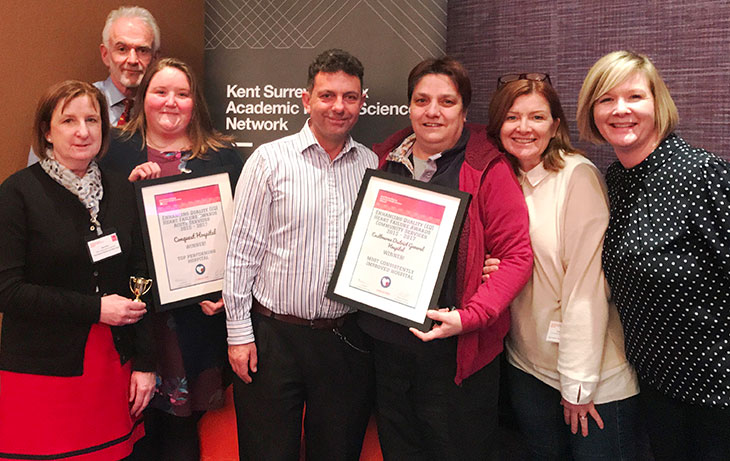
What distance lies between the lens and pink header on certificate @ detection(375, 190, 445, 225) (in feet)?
6.22

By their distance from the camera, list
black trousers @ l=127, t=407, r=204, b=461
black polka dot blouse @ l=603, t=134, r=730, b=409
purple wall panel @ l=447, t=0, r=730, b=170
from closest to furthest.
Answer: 1. black polka dot blouse @ l=603, t=134, r=730, b=409
2. purple wall panel @ l=447, t=0, r=730, b=170
3. black trousers @ l=127, t=407, r=204, b=461

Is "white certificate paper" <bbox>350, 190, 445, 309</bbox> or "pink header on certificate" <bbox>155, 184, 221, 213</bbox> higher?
"pink header on certificate" <bbox>155, 184, 221, 213</bbox>

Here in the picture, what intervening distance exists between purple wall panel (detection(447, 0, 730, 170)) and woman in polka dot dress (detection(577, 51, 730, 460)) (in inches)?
27.5

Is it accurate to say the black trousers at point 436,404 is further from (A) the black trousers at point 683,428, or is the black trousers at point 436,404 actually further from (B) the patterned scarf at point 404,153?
(B) the patterned scarf at point 404,153

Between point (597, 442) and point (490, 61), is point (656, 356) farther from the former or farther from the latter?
point (490, 61)

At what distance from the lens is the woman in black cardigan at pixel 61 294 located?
6.27 ft

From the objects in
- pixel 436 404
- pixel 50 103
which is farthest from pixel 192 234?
pixel 436 404

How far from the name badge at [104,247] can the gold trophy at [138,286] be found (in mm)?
143

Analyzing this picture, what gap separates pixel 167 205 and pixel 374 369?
3.69ft

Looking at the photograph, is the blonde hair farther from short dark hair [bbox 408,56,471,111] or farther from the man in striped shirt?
the man in striped shirt

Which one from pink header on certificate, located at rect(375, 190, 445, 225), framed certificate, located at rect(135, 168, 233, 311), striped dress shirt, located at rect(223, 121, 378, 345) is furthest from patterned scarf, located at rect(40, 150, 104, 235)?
pink header on certificate, located at rect(375, 190, 445, 225)

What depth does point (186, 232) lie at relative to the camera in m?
2.21

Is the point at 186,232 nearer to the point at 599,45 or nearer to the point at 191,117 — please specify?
the point at 191,117

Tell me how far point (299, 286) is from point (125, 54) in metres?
1.66
